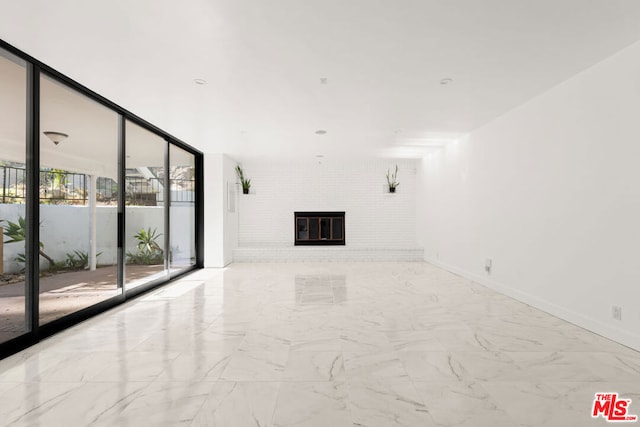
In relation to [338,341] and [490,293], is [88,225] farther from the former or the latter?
[490,293]

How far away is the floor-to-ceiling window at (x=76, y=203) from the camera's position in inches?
118

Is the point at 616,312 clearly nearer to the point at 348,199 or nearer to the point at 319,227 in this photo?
the point at 348,199

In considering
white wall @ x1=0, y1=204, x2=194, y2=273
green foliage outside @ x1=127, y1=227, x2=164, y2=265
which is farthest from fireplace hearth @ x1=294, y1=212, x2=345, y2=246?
green foliage outside @ x1=127, y1=227, x2=164, y2=265

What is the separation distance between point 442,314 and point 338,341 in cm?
148

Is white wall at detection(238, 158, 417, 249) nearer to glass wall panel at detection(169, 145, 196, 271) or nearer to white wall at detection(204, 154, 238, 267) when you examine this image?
white wall at detection(204, 154, 238, 267)

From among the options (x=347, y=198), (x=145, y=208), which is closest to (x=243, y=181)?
(x=347, y=198)

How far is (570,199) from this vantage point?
11.9 feet

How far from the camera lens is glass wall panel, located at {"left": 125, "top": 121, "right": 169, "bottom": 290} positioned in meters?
5.22

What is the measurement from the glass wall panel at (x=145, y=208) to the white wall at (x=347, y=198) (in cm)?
328

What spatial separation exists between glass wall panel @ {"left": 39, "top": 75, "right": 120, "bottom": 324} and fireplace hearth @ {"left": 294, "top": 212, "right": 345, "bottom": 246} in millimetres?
4743

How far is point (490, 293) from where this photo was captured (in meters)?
4.89

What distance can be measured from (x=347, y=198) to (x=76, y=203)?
6189 millimetres

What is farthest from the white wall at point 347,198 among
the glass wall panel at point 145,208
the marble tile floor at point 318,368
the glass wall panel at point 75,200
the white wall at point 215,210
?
the marble tile floor at point 318,368

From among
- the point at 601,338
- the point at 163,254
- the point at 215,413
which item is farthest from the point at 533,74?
the point at 163,254
